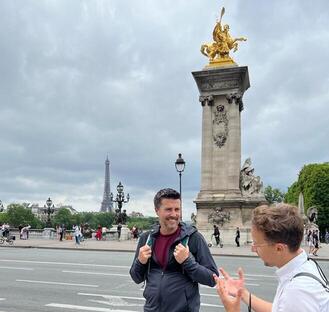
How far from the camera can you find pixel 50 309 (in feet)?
30.8

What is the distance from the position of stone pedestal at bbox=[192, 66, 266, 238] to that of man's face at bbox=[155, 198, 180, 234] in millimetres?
30291

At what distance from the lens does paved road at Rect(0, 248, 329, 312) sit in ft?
32.4

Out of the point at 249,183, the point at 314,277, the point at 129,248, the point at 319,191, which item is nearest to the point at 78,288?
the point at 314,277

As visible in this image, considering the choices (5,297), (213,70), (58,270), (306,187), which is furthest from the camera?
(306,187)

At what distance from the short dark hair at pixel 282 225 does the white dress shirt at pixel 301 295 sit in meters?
0.16

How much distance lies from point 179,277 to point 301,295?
1.95 meters

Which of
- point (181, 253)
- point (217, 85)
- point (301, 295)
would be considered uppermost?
point (217, 85)

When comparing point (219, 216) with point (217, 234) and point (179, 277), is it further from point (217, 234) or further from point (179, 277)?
point (179, 277)

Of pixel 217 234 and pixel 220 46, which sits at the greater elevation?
pixel 220 46

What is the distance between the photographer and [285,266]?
9.18 ft

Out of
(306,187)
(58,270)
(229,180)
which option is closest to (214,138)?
(229,180)

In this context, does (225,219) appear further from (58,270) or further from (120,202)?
(58,270)

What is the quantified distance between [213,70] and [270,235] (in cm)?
3493

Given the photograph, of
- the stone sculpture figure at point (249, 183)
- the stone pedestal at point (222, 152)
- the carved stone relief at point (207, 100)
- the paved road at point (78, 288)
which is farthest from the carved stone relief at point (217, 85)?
the paved road at point (78, 288)
